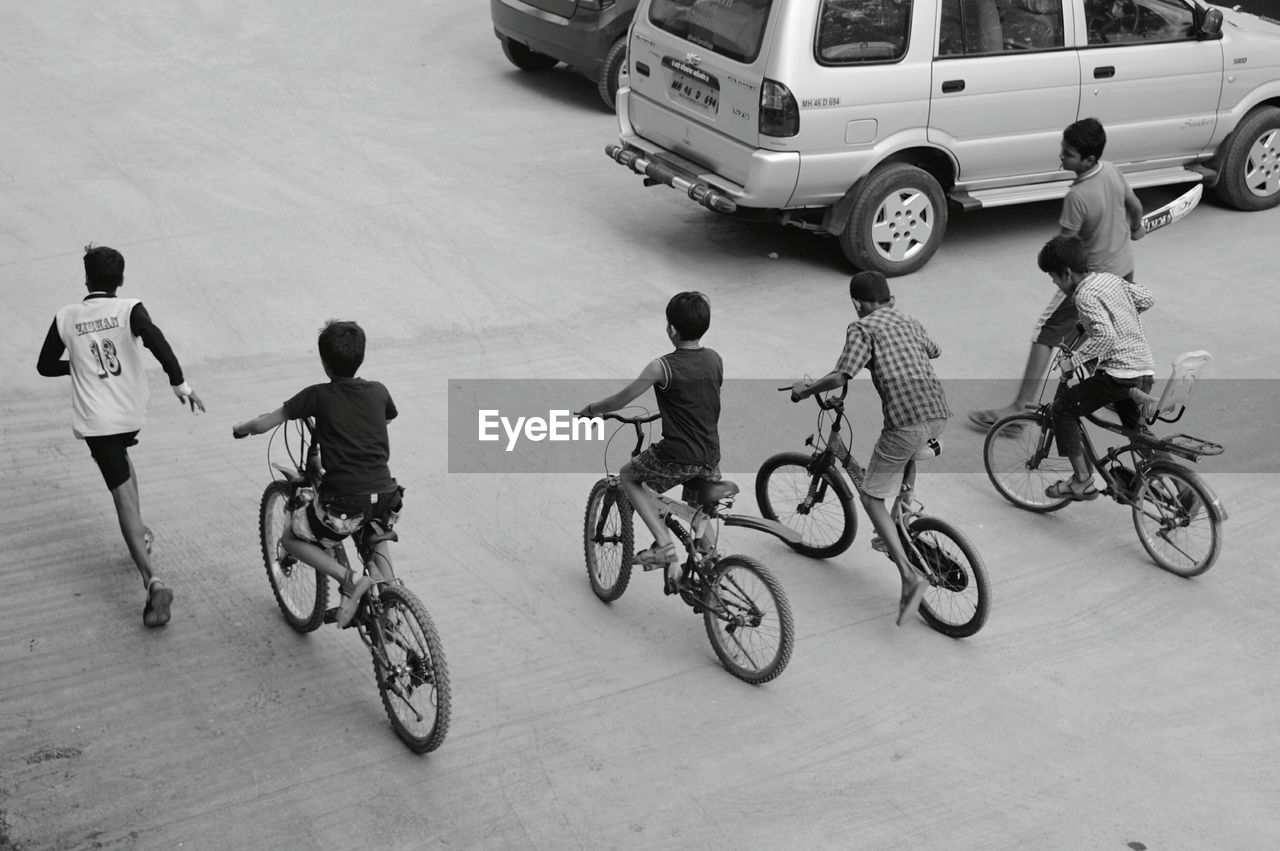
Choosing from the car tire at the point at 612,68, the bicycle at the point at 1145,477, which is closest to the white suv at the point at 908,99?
the car tire at the point at 612,68

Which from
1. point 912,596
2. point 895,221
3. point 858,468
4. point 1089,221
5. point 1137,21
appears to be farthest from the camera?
point 1137,21

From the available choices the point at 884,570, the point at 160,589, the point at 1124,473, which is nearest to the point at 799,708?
the point at 884,570

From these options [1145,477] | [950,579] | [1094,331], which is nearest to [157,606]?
[950,579]

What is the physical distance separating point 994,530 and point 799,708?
1.94m

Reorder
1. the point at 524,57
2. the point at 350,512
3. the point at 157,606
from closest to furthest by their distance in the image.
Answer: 1. the point at 350,512
2. the point at 157,606
3. the point at 524,57

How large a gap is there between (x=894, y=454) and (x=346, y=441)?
7.70 ft

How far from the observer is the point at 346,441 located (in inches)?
203

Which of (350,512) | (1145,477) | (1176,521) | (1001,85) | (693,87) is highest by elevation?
(1001,85)

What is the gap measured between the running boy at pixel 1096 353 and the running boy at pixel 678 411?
207 cm

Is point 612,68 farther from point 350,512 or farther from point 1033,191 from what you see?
point 350,512

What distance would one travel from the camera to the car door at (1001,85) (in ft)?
31.0

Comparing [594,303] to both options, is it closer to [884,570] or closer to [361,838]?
[884,570]

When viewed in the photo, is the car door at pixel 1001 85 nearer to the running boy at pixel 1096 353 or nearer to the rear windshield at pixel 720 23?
the rear windshield at pixel 720 23

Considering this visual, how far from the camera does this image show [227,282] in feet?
29.8
